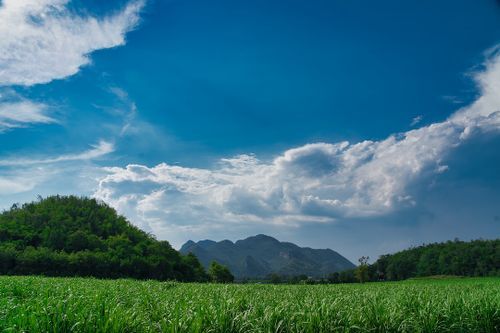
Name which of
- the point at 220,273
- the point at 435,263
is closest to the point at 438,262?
the point at 435,263

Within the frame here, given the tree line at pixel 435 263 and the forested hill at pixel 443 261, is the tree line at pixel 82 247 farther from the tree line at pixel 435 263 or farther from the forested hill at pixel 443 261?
the forested hill at pixel 443 261

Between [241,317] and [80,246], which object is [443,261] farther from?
[241,317]

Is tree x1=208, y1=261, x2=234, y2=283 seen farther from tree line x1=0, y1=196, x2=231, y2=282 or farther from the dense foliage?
the dense foliage

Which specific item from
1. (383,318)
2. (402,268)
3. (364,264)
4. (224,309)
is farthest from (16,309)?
(402,268)

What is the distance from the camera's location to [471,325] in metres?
9.43

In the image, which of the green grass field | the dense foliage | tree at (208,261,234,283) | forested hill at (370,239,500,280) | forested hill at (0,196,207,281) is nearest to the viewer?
the green grass field

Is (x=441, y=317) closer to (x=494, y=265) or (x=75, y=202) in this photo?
(x=494, y=265)

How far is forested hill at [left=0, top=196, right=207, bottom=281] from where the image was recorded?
65.1m

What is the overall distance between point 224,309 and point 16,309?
12.0 feet

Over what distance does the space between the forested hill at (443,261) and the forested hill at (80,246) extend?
5516 cm

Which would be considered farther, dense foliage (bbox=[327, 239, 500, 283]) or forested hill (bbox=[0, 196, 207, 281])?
dense foliage (bbox=[327, 239, 500, 283])

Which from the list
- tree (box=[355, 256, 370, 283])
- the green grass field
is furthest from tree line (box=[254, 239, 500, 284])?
the green grass field

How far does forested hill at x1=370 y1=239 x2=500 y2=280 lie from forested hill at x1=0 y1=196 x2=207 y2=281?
55.2 m

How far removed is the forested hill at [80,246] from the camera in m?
65.1
